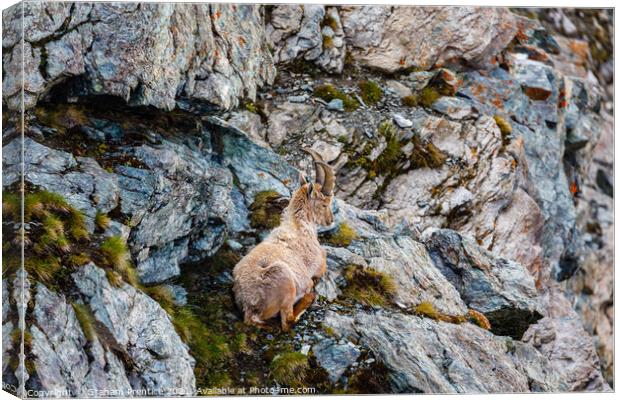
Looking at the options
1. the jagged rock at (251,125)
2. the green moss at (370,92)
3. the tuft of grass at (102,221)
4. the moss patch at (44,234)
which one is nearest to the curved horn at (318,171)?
the jagged rock at (251,125)

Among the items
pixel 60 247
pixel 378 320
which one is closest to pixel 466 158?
pixel 378 320

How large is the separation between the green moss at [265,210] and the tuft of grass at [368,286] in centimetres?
178

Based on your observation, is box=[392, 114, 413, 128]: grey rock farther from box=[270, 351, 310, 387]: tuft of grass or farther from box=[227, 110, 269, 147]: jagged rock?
box=[270, 351, 310, 387]: tuft of grass

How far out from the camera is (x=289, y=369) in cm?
1733

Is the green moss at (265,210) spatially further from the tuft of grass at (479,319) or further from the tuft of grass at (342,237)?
the tuft of grass at (479,319)

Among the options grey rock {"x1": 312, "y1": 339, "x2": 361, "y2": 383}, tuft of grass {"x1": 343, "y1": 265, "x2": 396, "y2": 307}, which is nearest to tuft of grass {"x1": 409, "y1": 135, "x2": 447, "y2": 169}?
tuft of grass {"x1": 343, "y1": 265, "x2": 396, "y2": 307}

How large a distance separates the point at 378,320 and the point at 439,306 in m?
1.88

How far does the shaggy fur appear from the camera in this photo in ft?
56.9

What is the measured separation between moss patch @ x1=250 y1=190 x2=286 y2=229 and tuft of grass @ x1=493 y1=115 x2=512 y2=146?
595 centimetres

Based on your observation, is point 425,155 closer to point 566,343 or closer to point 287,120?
point 287,120

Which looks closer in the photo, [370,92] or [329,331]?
[329,331]

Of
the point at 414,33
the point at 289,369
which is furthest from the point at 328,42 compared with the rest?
the point at 289,369

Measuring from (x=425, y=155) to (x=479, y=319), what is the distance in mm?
3937

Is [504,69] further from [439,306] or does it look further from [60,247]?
[60,247]
